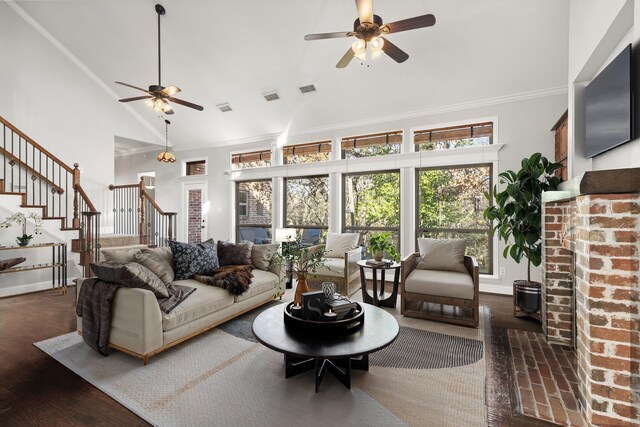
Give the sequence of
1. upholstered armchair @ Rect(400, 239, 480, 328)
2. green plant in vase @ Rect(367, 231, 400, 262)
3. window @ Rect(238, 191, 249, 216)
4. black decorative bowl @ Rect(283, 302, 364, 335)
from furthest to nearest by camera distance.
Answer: window @ Rect(238, 191, 249, 216) → green plant in vase @ Rect(367, 231, 400, 262) → upholstered armchair @ Rect(400, 239, 480, 328) → black decorative bowl @ Rect(283, 302, 364, 335)

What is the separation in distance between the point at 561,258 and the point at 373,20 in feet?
9.45

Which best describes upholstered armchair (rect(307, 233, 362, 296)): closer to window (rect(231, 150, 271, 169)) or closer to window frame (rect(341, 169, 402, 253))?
window frame (rect(341, 169, 402, 253))

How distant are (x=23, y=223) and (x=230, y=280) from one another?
380 centimetres

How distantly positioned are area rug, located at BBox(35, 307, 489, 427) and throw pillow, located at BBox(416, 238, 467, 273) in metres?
0.96

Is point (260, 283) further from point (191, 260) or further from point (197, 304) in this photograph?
point (197, 304)

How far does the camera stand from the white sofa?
254 cm

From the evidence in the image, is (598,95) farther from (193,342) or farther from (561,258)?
(193,342)

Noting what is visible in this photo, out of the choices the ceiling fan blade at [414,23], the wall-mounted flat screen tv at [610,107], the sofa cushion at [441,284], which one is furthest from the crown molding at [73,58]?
the wall-mounted flat screen tv at [610,107]

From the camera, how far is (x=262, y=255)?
4.30 metres

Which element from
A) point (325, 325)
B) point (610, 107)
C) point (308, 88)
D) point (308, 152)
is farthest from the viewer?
point (308, 152)

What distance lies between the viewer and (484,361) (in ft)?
8.61

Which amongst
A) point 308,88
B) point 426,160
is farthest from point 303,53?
point 426,160

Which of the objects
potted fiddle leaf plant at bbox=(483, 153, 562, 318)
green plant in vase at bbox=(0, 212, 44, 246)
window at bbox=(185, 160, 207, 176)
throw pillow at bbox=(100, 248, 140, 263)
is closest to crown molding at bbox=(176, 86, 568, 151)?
window at bbox=(185, 160, 207, 176)

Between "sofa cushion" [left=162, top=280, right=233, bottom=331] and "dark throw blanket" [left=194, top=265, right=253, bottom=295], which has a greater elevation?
"dark throw blanket" [left=194, top=265, right=253, bottom=295]
